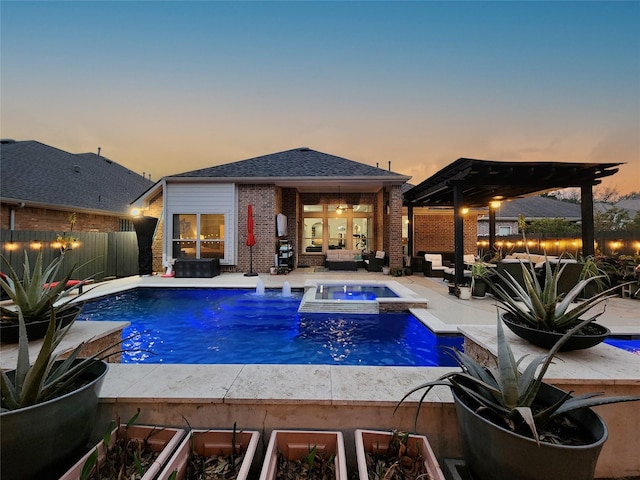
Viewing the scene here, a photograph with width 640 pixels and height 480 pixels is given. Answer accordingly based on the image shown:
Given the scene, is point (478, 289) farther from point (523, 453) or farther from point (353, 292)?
point (523, 453)

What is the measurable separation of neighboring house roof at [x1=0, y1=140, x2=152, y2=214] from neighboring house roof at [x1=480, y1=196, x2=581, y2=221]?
24428 mm

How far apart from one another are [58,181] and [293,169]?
34.6 feet

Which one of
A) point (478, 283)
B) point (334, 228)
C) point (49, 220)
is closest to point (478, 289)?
point (478, 283)

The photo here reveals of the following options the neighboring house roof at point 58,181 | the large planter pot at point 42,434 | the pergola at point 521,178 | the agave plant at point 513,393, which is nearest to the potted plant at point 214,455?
the large planter pot at point 42,434

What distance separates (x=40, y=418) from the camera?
46.7 inches

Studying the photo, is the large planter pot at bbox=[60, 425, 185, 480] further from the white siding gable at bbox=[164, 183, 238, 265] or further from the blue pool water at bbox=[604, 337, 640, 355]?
the white siding gable at bbox=[164, 183, 238, 265]

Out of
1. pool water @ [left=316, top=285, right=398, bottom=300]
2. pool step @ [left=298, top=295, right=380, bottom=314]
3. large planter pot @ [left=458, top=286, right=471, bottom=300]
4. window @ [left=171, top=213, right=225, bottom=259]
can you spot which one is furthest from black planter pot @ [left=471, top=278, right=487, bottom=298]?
window @ [left=171, top=213, right=225, bottom=259]

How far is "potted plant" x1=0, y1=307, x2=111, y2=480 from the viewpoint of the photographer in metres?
1.13

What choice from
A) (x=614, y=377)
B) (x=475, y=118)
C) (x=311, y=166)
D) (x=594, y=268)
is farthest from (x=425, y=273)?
(x=614, y=377)

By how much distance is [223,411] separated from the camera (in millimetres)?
1715

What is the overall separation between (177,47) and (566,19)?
12.6 m

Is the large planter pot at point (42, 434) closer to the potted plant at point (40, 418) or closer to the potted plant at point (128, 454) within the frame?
the potted plant at point (40, 418)

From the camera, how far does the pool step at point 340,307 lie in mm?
6066

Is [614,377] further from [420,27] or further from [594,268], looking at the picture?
[420,27]
